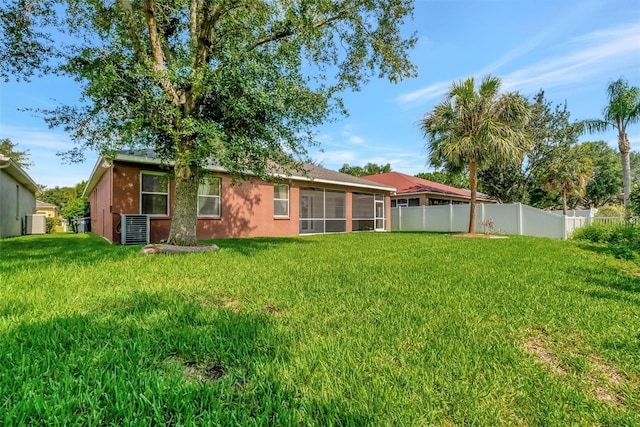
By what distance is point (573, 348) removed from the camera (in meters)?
Result: 2.62

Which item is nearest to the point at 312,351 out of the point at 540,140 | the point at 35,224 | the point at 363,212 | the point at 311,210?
the point at 311,210

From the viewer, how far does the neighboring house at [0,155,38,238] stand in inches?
499

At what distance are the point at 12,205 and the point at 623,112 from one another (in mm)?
31090

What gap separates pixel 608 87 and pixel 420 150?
34.1ft

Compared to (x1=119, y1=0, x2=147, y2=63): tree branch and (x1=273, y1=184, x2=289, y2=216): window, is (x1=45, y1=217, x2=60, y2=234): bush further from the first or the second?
(x1=119, y1=0, x2=147, y2=63): tree branch

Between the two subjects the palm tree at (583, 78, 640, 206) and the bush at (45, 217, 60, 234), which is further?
the bush at (45, 217, 60, 234)

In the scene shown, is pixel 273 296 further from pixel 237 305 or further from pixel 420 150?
pixel 420 150

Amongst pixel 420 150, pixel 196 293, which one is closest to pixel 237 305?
pixel 196 293

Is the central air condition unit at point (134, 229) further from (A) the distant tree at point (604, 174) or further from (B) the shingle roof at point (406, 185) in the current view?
(A) the distant tree at point (604, 174)

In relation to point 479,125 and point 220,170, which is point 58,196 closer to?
point 220,170

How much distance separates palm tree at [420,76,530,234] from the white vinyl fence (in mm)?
3660

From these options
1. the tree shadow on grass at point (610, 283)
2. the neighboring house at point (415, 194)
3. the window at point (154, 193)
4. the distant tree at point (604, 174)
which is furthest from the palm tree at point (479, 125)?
the distant tree at point (604, 174)

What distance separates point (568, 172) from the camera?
854 inches

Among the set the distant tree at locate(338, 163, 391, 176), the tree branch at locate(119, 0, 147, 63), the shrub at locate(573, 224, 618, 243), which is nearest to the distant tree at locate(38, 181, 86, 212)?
the distant tree at locate(338, 163, 391, 176)
